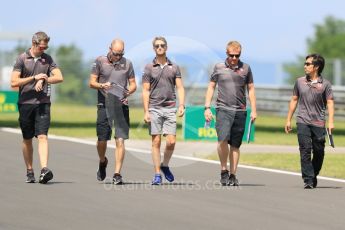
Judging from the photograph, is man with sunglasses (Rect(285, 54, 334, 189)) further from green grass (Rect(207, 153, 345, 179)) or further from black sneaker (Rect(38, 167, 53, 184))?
black sneaker (Rect(38, 167, 53, 184))

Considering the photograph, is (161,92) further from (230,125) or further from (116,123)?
(230,125)

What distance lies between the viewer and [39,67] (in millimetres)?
14109

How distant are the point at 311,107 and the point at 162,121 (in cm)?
187

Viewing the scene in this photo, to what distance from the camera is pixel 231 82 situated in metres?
14.4

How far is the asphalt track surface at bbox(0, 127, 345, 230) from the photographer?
1072cm

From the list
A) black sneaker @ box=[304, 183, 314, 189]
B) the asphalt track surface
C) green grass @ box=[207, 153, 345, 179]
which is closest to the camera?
the asphalt track surface

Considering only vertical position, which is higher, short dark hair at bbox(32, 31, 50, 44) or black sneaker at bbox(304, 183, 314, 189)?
short dark hair at bbox(32, 31, 50, 44)

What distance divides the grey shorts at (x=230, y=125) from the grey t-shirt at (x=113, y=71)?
4.07ft

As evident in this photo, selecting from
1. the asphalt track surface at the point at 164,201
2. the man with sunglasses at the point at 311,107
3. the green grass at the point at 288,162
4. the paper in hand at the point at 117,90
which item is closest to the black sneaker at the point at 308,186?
the man with sunglasses at the point at 311,107

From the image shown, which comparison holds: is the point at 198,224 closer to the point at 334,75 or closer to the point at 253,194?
the point at 253,194

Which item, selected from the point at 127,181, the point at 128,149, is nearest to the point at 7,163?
the point at 127,181

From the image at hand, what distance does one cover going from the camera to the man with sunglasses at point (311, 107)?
14492 mm

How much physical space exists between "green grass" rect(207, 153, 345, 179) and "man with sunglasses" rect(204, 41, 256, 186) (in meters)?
2.79

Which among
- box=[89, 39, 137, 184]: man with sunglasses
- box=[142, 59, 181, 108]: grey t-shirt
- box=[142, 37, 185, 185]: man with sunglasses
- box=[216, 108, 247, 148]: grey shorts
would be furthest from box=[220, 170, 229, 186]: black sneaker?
box=[89, 39, 137, 184]: man with sunglasses
